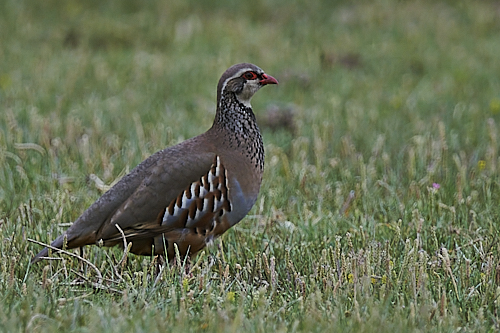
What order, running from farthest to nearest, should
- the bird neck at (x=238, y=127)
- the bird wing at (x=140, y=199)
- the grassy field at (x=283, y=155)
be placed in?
the bird neck at (x=238, y=127), the bird wing at (x=140, y=199), the grassy field at (x=283, y=155)

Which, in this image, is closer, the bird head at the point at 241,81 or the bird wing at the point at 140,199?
the bird wing at the point at 140,199

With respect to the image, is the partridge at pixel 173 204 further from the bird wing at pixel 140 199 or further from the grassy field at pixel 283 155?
the grassy field at pixel 283 155


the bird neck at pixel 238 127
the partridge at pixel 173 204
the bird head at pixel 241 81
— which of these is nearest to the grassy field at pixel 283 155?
the partridge at pixel 173 204

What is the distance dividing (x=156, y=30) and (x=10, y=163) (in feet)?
20.8

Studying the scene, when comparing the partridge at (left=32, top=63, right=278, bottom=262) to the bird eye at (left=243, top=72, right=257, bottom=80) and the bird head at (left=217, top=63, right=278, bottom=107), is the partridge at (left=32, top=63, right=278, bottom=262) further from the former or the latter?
the bird eye at (left=243, top=72, right=257, bottom=80)

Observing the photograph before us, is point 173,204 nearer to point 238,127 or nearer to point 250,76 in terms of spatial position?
point 238,127

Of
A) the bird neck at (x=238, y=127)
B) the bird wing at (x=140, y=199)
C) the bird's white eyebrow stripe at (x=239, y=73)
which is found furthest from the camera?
the bird's white eyebrow stripe at (x=239, y=73)

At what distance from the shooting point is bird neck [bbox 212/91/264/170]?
4918mm

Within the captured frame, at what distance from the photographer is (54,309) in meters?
3.47

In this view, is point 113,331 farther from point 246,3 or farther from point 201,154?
point 246,3

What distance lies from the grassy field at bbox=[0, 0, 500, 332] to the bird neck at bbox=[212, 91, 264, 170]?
575 millimetres

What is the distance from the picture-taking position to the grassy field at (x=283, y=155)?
3.65 m

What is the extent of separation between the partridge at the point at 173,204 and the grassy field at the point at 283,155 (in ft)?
0.57

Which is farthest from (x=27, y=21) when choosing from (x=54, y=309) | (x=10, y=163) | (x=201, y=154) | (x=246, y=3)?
(x=54, y=309)
